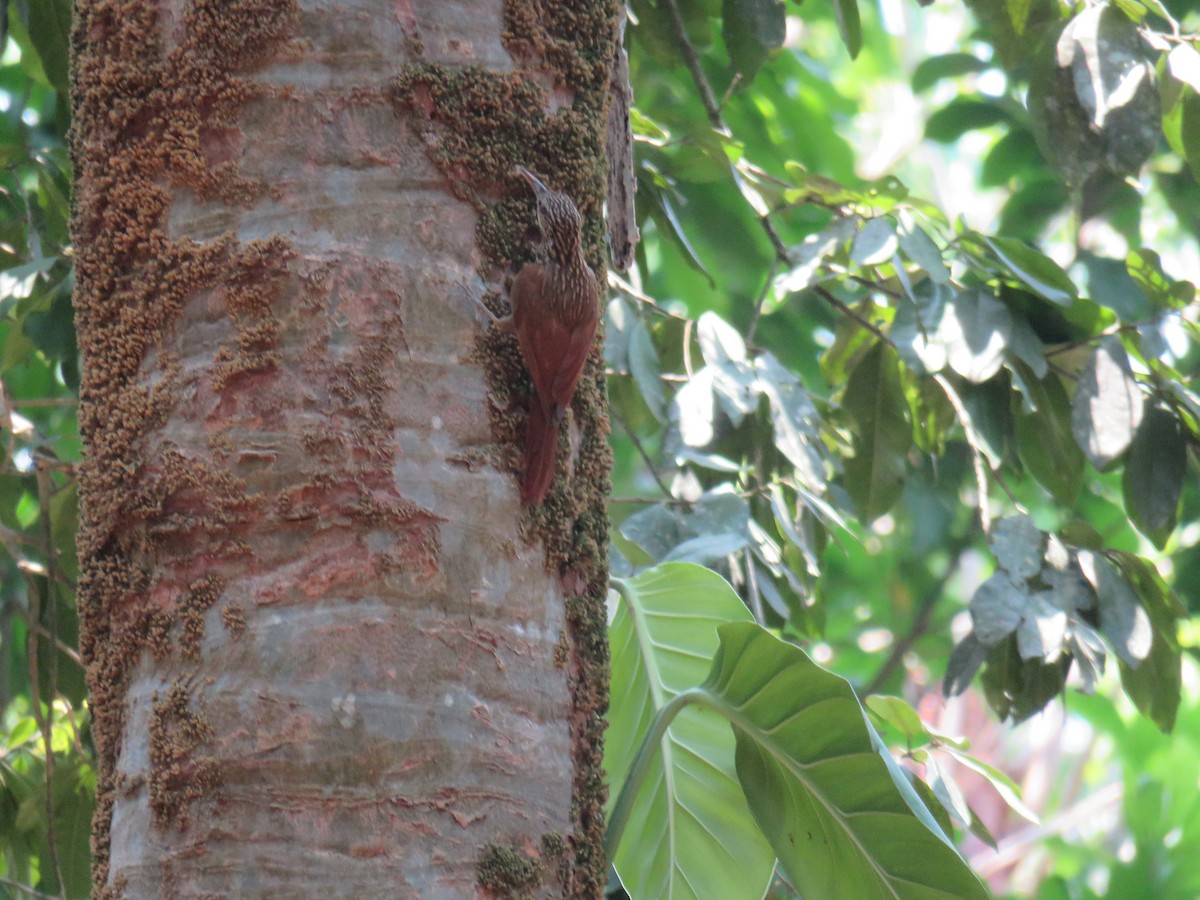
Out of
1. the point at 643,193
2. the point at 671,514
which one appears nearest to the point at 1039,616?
the point at 671,514

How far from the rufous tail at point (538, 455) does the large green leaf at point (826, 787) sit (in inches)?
14.6

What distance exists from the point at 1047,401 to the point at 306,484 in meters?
2.03

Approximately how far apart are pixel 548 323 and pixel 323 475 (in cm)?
28

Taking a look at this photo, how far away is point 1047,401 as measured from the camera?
9.00 feet

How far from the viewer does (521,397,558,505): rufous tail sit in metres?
1.27

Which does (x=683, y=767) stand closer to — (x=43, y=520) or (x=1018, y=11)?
(x=43, y=520)

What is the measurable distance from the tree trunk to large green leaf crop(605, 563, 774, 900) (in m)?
0.47

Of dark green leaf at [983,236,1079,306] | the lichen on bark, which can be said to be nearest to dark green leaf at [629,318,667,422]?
dark green leaf at [983,236,1079,306]

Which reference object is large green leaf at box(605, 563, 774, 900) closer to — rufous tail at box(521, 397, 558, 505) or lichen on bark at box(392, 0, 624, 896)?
lichen on bark at box(392, 0, 624, 896)

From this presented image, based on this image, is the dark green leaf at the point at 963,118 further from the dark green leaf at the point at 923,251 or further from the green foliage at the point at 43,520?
the green foliage at the point at 43,520

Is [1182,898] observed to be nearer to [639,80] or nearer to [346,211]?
[639,80]

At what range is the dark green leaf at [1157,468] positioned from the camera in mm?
2555

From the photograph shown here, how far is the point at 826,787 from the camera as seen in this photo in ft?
4.91

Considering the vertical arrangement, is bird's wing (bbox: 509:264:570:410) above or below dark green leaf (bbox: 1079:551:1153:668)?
above
